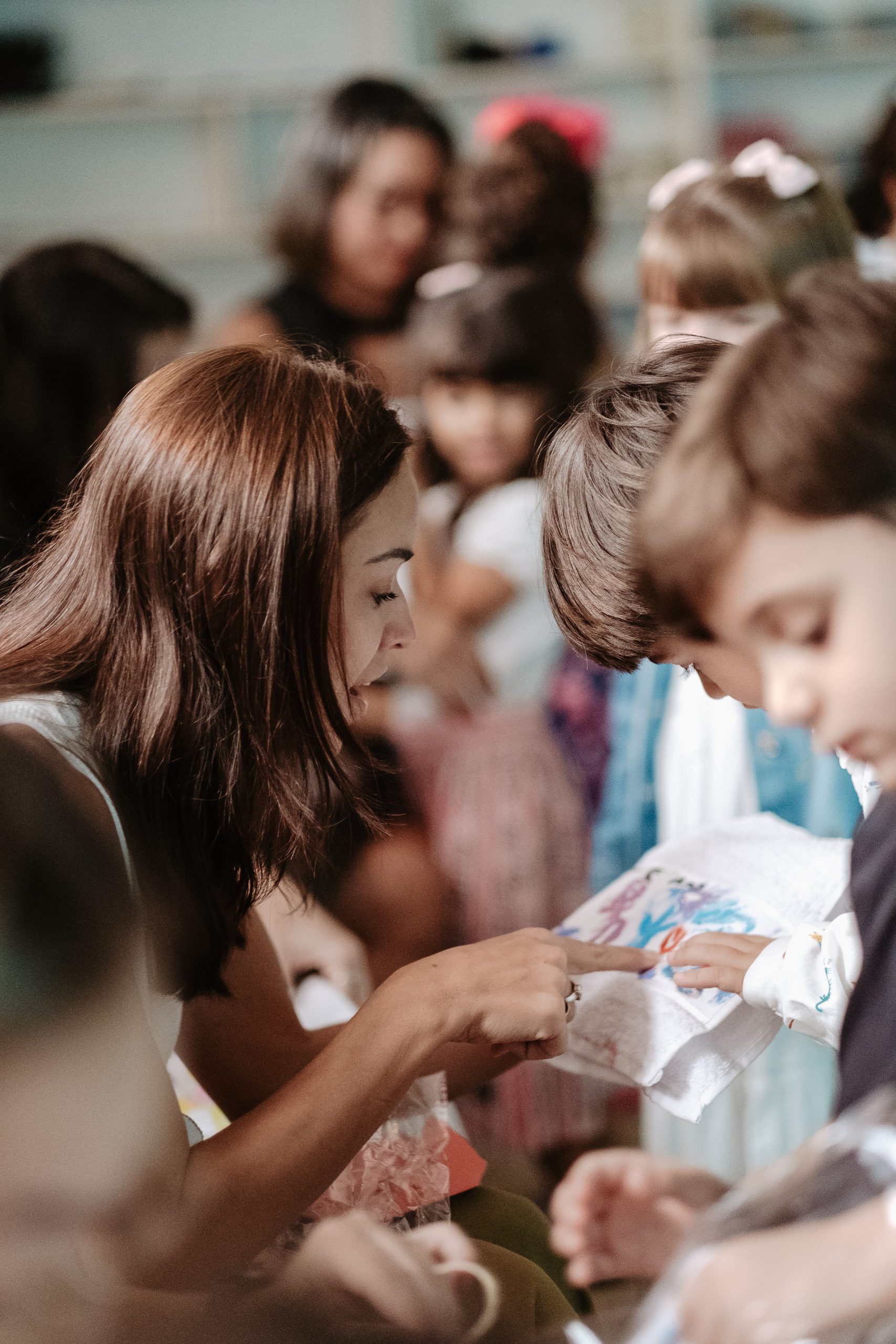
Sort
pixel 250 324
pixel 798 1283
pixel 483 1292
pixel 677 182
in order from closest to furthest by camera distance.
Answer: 1. pixel 798 1283
2. pixel 483 1292
3. pixel 677 182
4. pixel 250 324

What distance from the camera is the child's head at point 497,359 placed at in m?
1.55

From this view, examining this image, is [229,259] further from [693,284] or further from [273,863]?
[273,863]

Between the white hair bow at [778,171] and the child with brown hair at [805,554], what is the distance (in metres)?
0.69

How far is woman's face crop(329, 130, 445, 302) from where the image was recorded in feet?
5.71

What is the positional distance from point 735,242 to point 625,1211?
79 centimetres

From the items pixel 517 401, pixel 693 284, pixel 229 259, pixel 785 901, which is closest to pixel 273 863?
pixel 785 901

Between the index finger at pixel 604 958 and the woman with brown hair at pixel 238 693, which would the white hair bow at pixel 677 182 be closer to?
the woman with brown hair at pixel 238 693

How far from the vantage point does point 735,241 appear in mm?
1022

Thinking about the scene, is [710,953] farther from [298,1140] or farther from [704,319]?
[704,319]

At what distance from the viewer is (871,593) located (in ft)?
1.32

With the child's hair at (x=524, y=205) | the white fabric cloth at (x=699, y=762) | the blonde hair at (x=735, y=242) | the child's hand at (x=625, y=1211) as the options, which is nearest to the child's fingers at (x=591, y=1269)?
the child's hand at (x=625, y=1211)

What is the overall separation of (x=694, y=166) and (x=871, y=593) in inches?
34.3

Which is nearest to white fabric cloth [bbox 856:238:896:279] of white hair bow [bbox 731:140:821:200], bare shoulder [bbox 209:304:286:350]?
white hair bow [bbox 731:140:821:200]

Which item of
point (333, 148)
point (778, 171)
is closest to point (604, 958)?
point (778, 171)
